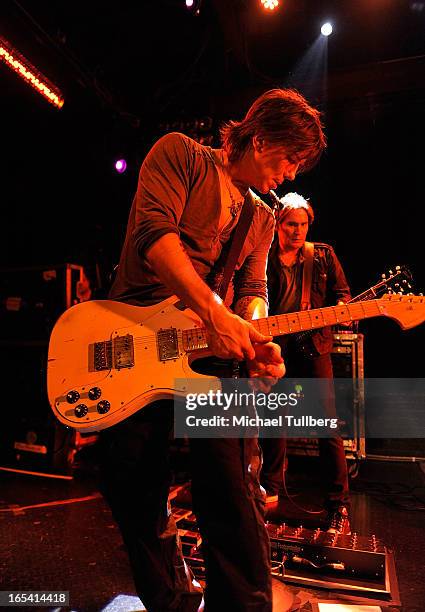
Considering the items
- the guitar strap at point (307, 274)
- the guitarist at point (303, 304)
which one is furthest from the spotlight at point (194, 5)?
the guitar strap at point (307, 274)

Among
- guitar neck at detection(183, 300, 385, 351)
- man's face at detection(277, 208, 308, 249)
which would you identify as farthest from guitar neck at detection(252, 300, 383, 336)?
man's face at detection(277, 208, 308, 249)

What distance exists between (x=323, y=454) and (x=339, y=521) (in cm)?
52

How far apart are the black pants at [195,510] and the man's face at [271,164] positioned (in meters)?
1.03

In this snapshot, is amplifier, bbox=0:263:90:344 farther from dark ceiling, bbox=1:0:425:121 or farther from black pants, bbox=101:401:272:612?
black pants, bbox=101:401:272:612

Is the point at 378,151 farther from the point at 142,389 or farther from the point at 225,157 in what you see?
the point at 142,389

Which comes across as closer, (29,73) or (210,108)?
(29,73)

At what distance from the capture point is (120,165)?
5109mm

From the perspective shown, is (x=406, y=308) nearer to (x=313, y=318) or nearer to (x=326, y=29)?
(x=313, y=318)

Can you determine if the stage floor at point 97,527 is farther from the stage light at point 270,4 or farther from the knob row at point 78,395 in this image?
the stage light at point 270,4

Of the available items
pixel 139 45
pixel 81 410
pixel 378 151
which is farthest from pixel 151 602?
pixel 378 151

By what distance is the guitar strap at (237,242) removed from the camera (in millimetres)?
1754

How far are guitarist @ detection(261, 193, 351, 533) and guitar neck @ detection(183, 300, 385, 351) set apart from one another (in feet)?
3.85

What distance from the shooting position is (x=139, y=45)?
4566 millimetres

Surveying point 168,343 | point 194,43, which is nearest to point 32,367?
point 168,343
